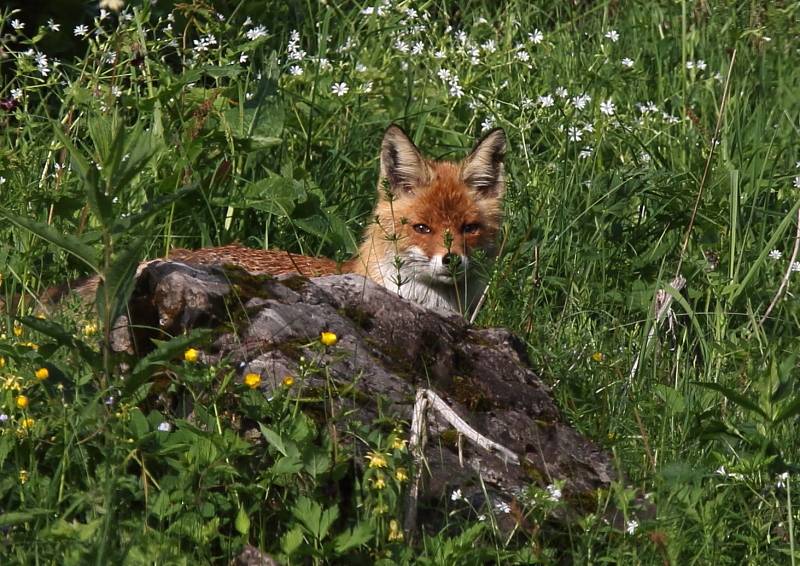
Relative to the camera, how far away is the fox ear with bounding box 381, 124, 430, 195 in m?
5.89

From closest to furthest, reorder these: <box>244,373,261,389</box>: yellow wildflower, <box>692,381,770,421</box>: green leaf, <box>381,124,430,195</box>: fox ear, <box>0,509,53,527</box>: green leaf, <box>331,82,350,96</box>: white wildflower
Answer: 1. <box>0,509,53,527</box>: green leaf
2. <box>244,373,261,389</box>: yellow wildflower
3. <box>692,381,770,421</box>: green leaf
4. <box>381,124,430,195</box>: fox ear
5. <box>331,82,350,96</box>: white wildflower

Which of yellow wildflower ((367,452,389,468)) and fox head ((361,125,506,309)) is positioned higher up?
yellow wildflower ((367,452,389,468))

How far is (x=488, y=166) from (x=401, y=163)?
0.51 meters

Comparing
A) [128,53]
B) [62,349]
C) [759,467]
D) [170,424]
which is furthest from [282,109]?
[759,467]

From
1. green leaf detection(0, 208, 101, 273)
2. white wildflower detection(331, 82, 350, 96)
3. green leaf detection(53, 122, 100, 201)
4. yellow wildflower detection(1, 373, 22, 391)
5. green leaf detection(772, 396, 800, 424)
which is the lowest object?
yellow wildflower detection(1, 373, 22, 391)

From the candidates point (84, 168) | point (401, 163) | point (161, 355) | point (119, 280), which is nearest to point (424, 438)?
point (161, 355)

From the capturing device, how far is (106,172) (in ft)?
9.91

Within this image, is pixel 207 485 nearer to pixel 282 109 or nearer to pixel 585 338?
pixel 585 338

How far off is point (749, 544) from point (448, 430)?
993 mm

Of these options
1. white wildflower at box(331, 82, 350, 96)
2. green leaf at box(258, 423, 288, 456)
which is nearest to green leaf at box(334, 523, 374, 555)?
green leaf at box(258, 423, 288, 456)

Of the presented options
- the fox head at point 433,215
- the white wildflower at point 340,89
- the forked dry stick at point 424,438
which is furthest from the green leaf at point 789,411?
the white wildflower at point 340,89

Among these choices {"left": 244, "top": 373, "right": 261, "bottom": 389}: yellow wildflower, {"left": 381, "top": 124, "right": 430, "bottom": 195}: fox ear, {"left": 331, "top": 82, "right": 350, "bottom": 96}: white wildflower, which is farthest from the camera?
{"left": 331, "top": 82, "right": 350, "bottom": 96}: white wildflower

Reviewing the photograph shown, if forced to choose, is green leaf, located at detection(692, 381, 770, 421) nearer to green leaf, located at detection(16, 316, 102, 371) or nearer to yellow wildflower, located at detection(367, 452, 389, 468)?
yellow wildflower, located at detection(367, 452, 389, 468)

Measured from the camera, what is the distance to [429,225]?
5914 millimetres
